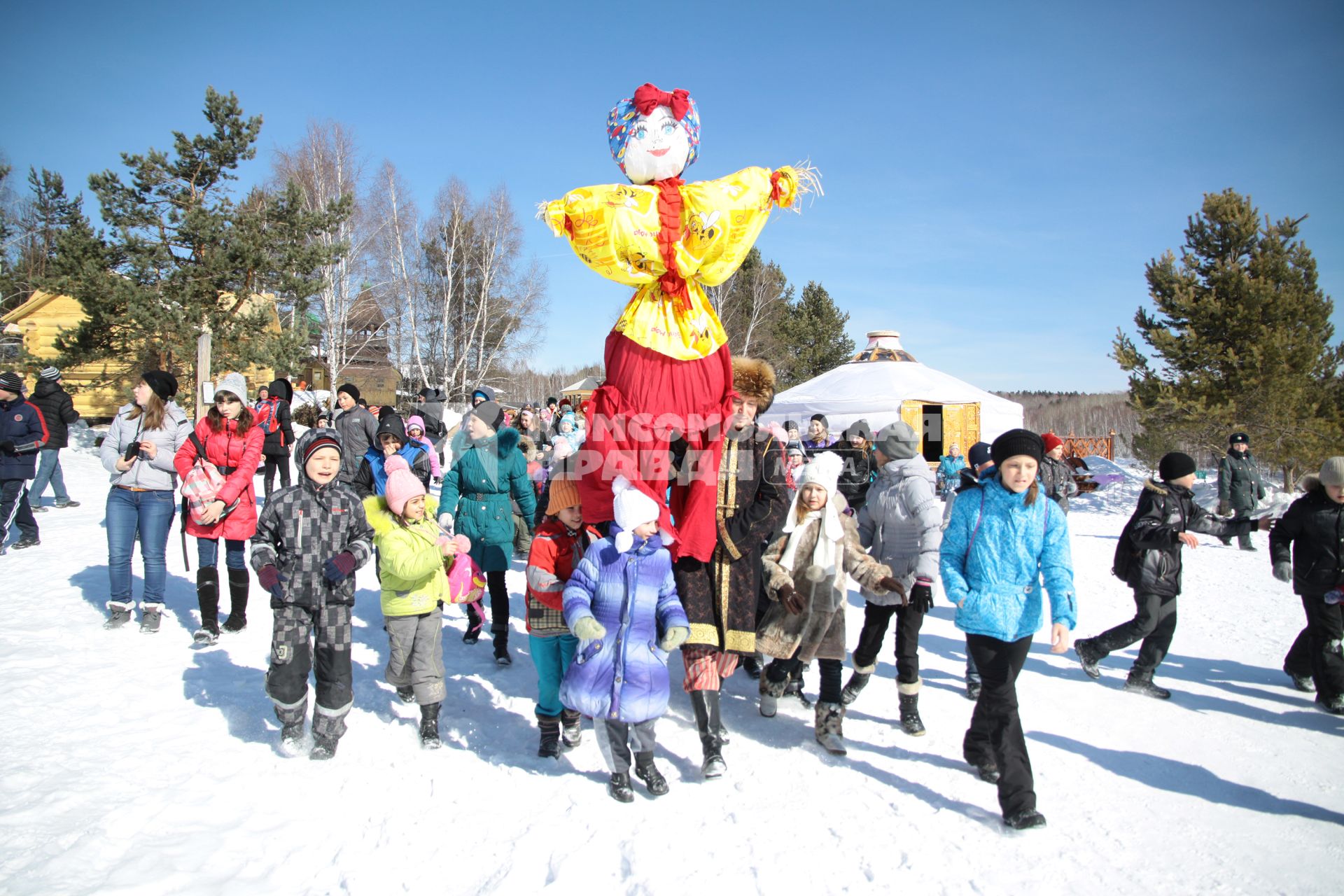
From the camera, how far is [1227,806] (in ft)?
10.4

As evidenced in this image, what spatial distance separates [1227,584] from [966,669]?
507 cm

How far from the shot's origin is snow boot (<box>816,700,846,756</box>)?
3.66 metres

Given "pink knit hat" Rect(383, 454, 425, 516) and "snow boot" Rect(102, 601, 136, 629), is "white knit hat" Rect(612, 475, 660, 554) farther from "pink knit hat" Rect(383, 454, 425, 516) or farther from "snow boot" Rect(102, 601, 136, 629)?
"snow boot" Rect(102, 601, 136, 629)

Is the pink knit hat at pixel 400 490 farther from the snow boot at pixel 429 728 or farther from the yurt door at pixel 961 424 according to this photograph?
the yurt door at pixel 961 424

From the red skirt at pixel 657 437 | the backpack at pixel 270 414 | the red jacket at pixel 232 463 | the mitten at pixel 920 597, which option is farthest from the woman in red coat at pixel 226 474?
the mitten at pixel 920 597

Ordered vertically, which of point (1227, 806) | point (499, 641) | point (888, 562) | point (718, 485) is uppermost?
point (718, 485)

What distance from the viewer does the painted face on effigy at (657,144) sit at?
3.54 m

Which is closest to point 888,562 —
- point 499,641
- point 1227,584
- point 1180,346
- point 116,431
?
point 499,641

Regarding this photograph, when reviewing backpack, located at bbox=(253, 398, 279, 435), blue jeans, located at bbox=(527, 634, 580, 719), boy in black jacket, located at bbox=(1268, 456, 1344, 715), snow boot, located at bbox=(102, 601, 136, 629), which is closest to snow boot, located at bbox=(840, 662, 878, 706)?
blue jeans, located at bbox=(527, 634, 580, 719)

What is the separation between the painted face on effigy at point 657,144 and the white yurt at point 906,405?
51.0 feet

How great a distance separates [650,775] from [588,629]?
2.62 ft

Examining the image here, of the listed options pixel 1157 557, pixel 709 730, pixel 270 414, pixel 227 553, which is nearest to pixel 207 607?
pixel 227 553

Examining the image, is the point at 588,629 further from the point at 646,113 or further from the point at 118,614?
the point at 118,614

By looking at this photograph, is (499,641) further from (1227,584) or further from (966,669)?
(1227,584)
